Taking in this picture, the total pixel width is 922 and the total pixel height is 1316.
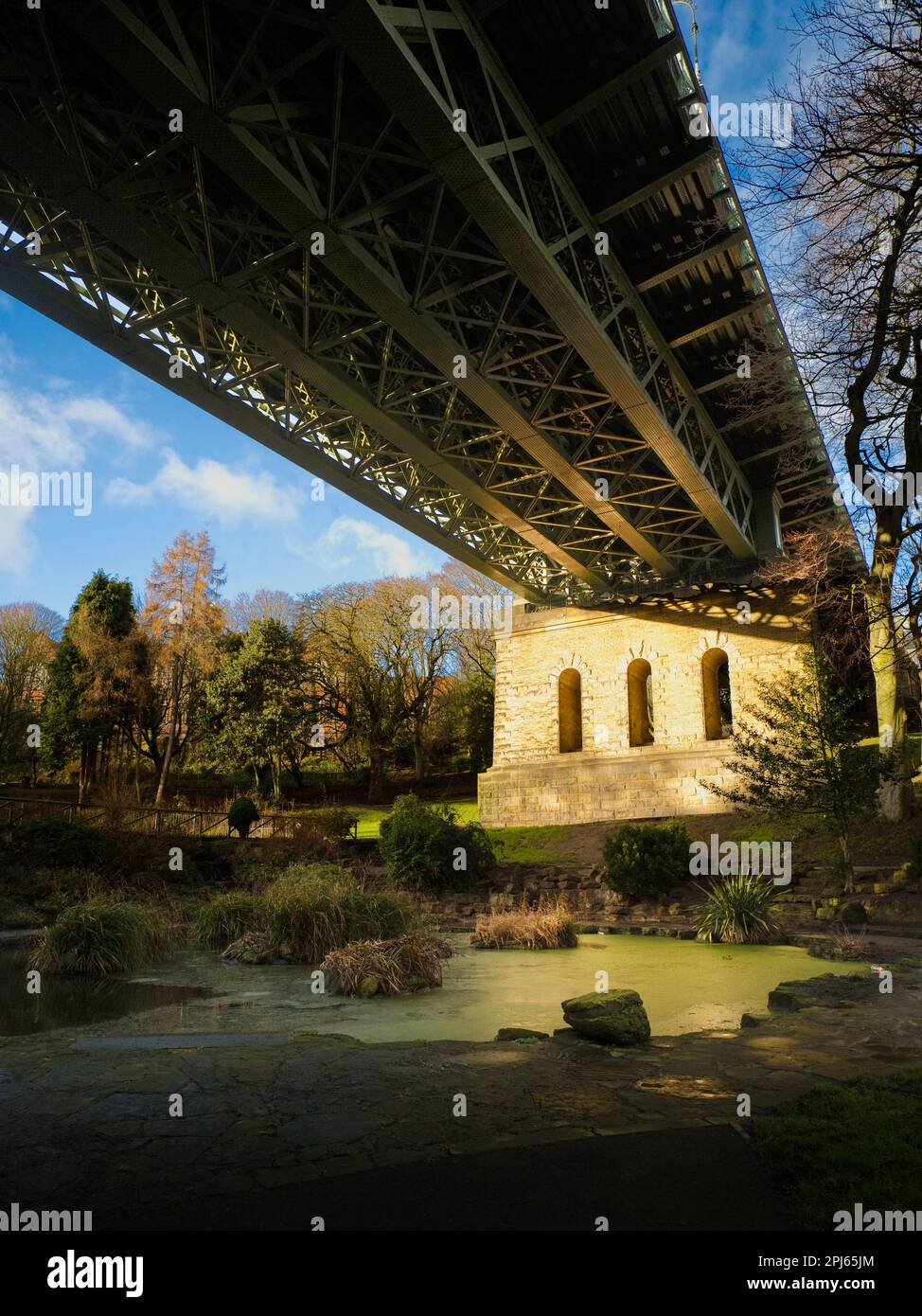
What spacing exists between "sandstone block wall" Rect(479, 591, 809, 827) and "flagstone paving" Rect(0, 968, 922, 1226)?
19.5 meters

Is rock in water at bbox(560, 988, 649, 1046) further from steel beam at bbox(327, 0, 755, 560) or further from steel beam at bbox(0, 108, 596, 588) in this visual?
steel beam at bbox(0, 108, 596, 588)

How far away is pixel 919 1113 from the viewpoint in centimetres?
351

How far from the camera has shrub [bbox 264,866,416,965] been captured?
399 inches

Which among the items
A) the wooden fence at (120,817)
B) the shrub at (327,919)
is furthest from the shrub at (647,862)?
the wooden fence at (120,817)

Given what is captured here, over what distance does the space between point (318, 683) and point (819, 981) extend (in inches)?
1294

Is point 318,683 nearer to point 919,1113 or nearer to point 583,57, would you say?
point 583,57

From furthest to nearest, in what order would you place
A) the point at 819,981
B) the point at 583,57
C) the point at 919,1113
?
the point at 583,57 < the point at 819,981 < the point at 919,1113

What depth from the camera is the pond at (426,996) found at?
21.3 feet

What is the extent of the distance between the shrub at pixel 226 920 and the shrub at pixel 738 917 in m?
6.85

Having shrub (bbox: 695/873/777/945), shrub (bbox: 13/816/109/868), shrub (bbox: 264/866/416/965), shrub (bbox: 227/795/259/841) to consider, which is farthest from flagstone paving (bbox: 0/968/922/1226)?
shrub (bbox: 227/795/259/841)

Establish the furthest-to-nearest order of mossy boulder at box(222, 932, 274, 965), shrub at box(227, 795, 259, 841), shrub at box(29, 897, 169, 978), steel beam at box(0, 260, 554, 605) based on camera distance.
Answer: shrub at box(227, 795, 259, 841), steel beam at box(0, 260, 554, 605), mossy boulder at box(222, 932, 274, 965), shrub at box(29, 897, 169, 978)

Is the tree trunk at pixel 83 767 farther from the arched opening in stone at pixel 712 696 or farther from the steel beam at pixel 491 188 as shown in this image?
the steel beam at pixel 491 188
